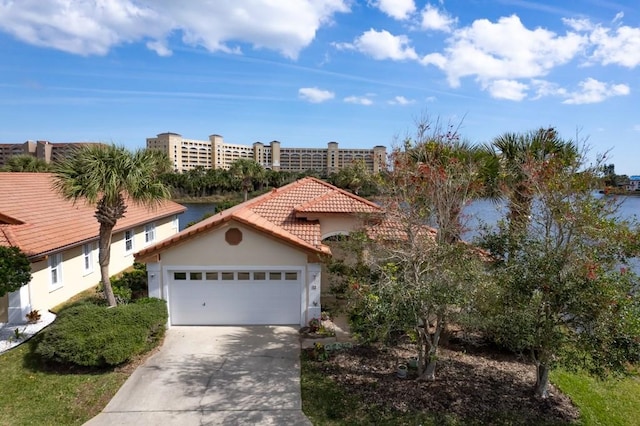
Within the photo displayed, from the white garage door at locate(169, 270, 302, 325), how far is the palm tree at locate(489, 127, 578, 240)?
7219mm

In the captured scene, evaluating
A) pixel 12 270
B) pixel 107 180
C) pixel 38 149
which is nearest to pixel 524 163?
pixel 107 180

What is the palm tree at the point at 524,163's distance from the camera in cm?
967

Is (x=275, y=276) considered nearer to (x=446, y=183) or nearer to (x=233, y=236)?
(x=233, y=236)

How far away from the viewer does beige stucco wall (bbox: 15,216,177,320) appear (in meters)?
14.8

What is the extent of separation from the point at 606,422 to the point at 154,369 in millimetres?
10899

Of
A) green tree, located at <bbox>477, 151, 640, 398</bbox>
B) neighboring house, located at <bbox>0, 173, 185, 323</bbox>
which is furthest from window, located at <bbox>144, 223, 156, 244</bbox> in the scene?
green tree, located at <bbox>477, 151, 640, 398</bbox>

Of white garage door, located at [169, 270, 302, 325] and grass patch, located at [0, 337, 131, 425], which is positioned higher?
white garage door, located at [169, 270, 302, 325]

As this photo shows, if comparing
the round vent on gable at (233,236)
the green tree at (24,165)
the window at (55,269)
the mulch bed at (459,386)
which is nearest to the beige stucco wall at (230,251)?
the round vent on gable at (233,236)

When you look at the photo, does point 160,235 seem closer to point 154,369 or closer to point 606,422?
point 154,369

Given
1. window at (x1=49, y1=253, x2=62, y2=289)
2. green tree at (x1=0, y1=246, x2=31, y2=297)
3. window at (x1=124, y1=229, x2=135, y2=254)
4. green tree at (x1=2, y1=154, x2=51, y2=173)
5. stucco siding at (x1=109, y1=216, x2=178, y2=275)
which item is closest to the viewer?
green tree at (x1=0, y1=246, x2=31, y2=297)

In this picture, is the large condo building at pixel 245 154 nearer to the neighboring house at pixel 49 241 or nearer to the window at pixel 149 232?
the window at pixel 149 232

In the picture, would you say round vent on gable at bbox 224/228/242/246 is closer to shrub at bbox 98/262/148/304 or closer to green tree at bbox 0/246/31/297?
shrub at bbox 98/262/148/304

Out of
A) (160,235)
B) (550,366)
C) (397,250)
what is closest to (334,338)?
(397,250)

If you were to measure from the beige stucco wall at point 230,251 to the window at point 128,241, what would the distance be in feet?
33.1
